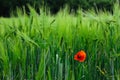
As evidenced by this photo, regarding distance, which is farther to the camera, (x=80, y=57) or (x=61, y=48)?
(x=61, y=48)

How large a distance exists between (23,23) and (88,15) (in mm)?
331

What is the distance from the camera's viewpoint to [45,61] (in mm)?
1767

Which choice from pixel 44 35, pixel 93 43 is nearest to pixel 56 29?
pixel 44 35

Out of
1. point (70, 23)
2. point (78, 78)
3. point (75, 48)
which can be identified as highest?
point (70, 23)

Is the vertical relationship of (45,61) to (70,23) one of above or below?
below

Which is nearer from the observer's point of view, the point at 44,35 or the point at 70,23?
the point at 44,35

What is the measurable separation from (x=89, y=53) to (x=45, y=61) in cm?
25

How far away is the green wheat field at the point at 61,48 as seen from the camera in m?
1.77

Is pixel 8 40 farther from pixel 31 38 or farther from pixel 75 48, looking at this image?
pixel 75 48

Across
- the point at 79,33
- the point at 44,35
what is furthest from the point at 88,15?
the point at 44,35

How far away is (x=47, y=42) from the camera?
1.79 m

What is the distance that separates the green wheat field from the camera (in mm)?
1771

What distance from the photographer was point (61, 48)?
1831mm

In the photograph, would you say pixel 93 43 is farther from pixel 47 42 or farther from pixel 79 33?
pixel 47 42
